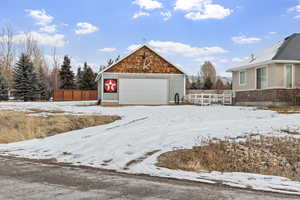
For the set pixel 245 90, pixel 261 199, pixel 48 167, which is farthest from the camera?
pixel 245 90

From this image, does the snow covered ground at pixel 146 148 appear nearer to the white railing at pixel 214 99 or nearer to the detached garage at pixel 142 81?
the detached garage at pixel 142 81

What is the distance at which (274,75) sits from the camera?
55.1ft

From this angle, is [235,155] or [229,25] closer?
[235,155]

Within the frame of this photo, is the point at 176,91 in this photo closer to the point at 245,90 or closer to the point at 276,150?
the point at 245,90

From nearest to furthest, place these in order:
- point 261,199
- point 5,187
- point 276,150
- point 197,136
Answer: point 261,199, point 5,187, point 276,150, point 197,136

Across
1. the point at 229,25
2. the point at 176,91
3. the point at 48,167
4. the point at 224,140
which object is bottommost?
the point at 48,167

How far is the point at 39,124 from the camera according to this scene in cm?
1115

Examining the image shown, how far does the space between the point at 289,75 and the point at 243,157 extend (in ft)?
43.3

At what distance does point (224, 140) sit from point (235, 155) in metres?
0.90

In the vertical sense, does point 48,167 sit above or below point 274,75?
below

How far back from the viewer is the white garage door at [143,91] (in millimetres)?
21922

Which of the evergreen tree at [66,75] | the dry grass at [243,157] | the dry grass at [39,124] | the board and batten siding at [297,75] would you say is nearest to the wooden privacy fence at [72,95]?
the evergreen tree at [66,75]

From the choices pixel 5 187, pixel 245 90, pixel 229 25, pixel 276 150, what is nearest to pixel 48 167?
pixel 5 187

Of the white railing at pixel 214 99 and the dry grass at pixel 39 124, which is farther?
the white railing at pixel 214 99
